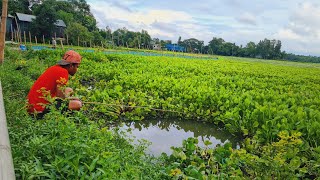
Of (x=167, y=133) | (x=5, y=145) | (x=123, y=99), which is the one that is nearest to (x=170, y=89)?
(x=123, y=99)

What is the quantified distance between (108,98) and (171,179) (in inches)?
131

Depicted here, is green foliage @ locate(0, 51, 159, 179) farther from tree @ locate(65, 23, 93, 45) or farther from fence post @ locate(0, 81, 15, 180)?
tree @ locate(65, 23, 93, 45)

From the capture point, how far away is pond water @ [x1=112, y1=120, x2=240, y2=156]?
5023 mm

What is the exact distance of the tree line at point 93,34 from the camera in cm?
3575

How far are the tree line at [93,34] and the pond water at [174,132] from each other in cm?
2551

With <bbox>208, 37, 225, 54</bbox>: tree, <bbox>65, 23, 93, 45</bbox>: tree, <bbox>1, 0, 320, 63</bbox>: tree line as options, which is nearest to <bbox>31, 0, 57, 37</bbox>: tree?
<bbox>1, 0, 320, 63</bbox>: tree line

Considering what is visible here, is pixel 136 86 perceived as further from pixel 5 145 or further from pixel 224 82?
pixel 5 145

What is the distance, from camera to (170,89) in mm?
7172

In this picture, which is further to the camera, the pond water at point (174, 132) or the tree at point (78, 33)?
the tree at point (78, 33)

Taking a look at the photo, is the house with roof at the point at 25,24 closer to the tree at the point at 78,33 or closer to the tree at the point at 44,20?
the tree at the point at 78,33

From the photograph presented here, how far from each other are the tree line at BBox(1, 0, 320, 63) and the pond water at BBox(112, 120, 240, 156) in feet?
83.7

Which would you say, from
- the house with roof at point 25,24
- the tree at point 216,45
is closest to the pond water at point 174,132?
the house with roof at point 25,24

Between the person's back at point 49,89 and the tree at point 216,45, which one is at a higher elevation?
the tree at point 216,45


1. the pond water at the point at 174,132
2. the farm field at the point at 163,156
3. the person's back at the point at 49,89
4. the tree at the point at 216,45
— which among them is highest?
the tree at the point at 216,45
